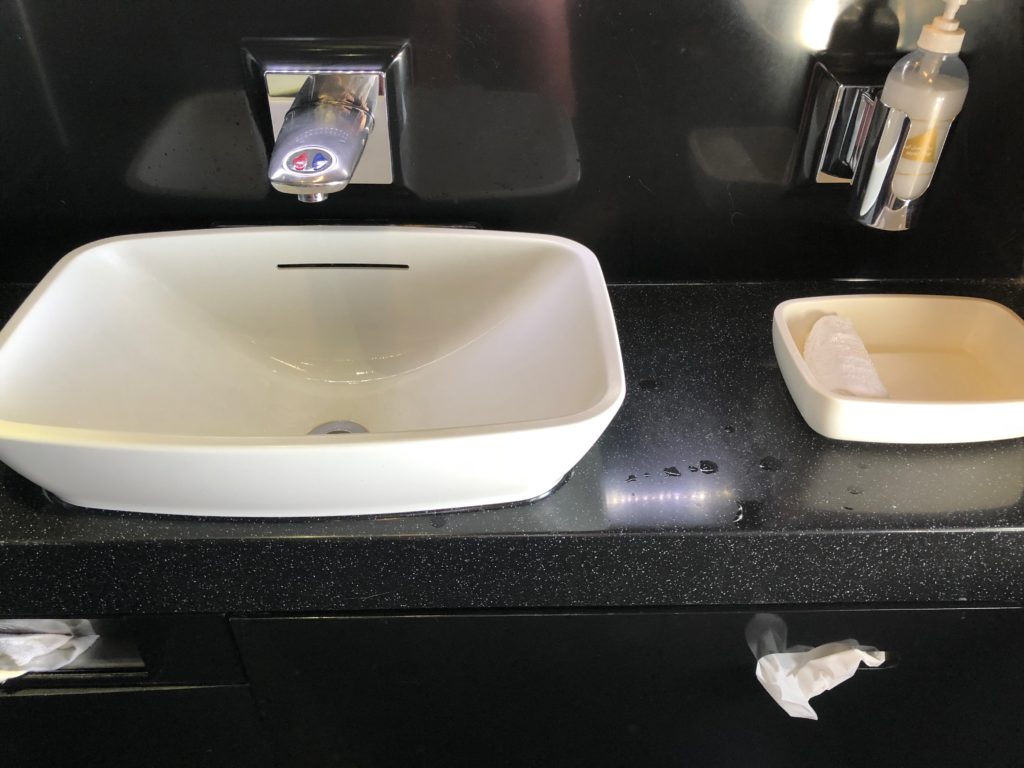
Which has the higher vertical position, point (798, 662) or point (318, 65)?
point (318, 65)

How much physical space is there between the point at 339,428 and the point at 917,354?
1.90ft

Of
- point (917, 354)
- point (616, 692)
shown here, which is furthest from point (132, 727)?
point (917, 354)

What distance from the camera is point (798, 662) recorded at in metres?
0.75

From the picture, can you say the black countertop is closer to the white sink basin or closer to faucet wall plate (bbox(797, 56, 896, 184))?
the white sink basin

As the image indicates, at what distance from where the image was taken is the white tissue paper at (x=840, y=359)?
2.46 ft

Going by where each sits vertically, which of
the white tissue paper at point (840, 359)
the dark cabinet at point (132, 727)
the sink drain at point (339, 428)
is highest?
the white tissue paper at point (840, 359)

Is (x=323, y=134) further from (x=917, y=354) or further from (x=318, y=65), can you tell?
(x=917, y=354)

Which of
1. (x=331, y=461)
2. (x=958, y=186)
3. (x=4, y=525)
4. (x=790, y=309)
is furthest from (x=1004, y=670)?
(x=4, y=525)

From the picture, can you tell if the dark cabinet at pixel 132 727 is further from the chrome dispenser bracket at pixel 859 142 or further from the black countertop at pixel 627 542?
the chrome dispenser bracket at pixel 859 142

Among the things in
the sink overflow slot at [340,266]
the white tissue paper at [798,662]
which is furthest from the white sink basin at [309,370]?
the white tissue paper at [798,662]

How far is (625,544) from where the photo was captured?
0.67 m

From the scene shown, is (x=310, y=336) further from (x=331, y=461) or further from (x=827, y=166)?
(x=827, y=166)

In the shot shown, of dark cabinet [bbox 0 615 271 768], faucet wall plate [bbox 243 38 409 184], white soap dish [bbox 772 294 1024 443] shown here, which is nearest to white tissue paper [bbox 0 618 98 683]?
dark cabinet [bbox 0 615 271 768]

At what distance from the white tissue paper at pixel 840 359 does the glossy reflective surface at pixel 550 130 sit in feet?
0.55
